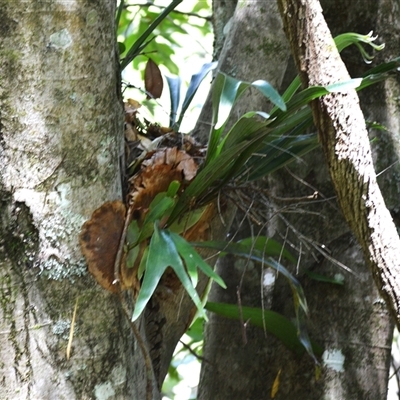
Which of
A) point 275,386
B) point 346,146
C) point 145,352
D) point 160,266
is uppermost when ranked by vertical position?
point 346,146

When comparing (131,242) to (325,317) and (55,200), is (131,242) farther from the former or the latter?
(325,317)

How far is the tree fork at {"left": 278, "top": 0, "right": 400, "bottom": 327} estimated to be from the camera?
777 millimetres

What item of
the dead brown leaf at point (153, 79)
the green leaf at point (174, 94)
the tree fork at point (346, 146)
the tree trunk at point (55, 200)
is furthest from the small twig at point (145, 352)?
the dead brown leaf at point (153, 79)

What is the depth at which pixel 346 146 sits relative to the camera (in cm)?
79

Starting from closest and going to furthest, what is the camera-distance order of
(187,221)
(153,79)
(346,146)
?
(346,146) → (187,221) → (153,79)

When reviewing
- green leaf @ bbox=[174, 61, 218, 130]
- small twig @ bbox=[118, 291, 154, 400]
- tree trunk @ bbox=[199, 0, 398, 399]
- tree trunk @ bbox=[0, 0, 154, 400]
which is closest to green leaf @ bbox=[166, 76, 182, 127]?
green leaf @ bbox=[174, 61, 218, 130]

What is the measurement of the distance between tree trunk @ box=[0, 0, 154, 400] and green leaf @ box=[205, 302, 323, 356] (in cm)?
27

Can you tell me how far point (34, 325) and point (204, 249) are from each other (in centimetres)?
32

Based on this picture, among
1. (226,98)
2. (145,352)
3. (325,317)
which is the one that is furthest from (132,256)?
(325,317)

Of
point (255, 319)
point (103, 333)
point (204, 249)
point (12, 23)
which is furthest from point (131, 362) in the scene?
point (12, 23)

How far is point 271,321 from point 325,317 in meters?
0.11

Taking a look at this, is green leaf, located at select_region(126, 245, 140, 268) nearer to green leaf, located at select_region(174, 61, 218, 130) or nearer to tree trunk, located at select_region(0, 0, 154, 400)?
tree trunk, located at select_region(0, 0, 154, 400)

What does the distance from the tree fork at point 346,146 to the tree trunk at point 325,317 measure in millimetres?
322

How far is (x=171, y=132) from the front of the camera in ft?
3.47
